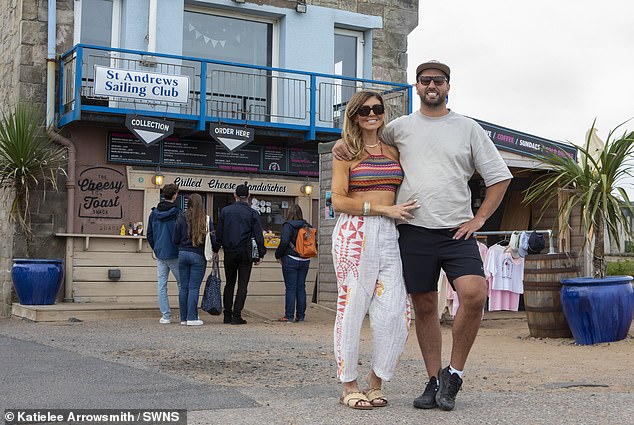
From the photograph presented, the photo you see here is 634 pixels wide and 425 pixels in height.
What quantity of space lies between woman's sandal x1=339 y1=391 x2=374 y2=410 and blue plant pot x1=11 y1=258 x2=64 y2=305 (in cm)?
896

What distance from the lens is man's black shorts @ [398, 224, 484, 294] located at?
15.8 feet

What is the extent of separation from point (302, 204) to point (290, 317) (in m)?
4.31

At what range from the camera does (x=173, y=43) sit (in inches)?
602

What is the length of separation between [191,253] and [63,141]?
13.5 feet

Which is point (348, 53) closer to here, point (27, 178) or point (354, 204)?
point (27, 178)

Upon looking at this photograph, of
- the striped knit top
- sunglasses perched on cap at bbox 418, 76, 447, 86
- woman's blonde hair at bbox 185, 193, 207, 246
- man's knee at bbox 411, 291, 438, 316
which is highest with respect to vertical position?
sunglasses perched on cap at bbox 418, 76, 447, 86

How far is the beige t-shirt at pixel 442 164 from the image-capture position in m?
4.84

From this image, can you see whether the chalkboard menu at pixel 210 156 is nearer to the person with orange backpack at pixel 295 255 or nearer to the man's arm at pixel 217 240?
the person with orange backpack at pixel 295 255

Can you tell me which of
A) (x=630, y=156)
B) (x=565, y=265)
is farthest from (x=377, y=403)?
(x=630, y=156)

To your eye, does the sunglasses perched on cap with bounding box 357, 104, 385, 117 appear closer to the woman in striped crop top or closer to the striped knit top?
the woman in striped crop top

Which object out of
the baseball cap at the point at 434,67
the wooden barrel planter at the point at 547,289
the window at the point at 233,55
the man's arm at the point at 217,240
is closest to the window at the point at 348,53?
the window at the point at 233,55

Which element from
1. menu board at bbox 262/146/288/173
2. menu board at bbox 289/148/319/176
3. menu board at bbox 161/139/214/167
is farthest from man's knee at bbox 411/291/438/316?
menu board at bbox 289/148/319/176

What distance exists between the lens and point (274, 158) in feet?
52.1

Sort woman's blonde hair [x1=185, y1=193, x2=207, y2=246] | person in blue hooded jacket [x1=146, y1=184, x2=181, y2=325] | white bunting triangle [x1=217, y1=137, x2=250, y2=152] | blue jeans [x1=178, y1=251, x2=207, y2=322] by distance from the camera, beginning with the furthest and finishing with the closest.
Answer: white bunting triangle [x1=217, y1=137, x2=250, y2=152] → person in blue hooded jacket [x1=146, y1=184, x2=181, y2=325] → blue jeans [x1=178, y1=251, x2=207, y2=322] → woman's blonde hair [x1=185, y1=193, x2=207, y2=246]
